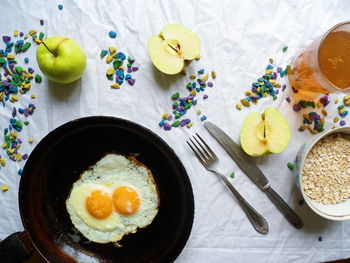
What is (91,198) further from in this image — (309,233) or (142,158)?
(309,233)

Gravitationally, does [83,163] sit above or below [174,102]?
below

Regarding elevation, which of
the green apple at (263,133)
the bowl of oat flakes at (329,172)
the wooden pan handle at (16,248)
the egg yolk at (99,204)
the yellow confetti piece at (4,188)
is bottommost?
the wooden pan handle at (16,248)

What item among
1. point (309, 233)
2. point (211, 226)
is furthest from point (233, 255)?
point (309, 233)

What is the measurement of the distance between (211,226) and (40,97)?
21.2 inches

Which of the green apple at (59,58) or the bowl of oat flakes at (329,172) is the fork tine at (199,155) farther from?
the green apple at (59,58)

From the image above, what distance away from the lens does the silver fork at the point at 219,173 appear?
938 mm

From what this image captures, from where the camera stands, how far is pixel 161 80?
959 millimetres

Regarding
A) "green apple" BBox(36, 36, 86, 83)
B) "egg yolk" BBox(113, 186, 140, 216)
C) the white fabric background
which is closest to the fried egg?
"egg yolk" BBox(113, 186, 140, 216)

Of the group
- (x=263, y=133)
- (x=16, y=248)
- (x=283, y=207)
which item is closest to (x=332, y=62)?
(x=263, y=133)

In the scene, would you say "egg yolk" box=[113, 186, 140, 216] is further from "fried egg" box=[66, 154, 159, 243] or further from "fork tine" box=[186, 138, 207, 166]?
"fork tine" box=[186, 138, 207, 166]

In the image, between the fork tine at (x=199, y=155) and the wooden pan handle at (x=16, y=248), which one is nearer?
the wooden pan handle at (x=16, y=248)

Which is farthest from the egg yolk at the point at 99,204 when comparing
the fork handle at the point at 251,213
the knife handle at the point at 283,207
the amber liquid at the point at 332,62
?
the amber liquid at the point at 332,62

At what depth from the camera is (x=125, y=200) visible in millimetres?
921

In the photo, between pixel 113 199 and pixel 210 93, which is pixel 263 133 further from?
pixel 113 199
